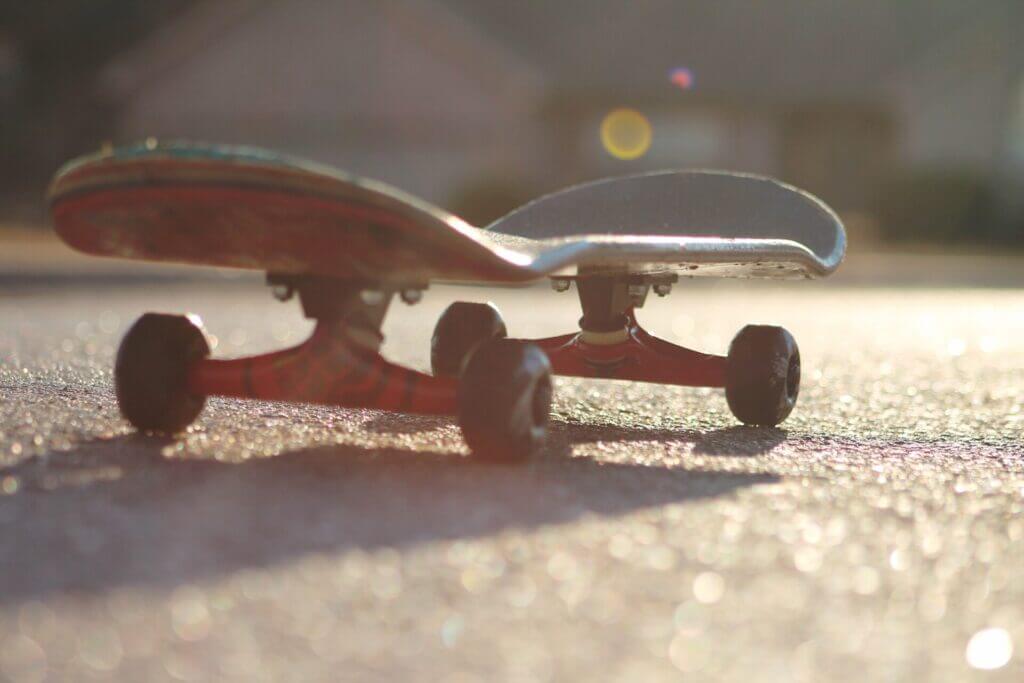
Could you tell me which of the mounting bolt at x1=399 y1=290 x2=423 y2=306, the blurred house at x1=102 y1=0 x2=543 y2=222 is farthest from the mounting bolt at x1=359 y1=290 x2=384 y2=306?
the blurred house at x1=102 y1=0 x2=543 y2=222

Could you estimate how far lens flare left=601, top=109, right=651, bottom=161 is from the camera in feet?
83.9

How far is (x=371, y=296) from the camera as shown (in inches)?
131

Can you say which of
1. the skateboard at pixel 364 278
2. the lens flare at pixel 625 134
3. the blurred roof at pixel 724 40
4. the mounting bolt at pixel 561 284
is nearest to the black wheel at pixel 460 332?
the skateboard at pixel 364 278

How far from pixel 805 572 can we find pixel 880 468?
110cm

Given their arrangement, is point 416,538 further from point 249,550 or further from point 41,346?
point 41,346

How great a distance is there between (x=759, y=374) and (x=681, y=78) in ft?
71.1

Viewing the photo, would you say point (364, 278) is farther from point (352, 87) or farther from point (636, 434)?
point (352, 87)

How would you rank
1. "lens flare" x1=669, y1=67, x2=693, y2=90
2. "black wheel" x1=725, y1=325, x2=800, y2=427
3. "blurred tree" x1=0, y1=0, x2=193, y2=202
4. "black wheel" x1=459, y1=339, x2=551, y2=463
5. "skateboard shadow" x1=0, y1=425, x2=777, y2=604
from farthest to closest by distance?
1. "blurred tree" x1=0, y1=0, x2=193, y2=202
2. "lens flare" x1=669, y1=67, x2=693, y2=90
3. "black wheel" x1=725, y1=325, x2=800, y2=427
4. "black wheel" x1=459, y1=339, x2=551, y2=463
5. "skateboard shadow" x1=0, y1=425, x2=777, y2=604

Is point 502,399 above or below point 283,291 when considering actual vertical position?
below

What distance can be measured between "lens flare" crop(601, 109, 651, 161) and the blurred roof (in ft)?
2.23

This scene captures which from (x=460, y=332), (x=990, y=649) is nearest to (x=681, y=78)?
(x=460, y=332)

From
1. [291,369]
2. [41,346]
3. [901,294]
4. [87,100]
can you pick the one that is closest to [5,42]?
[87,100]

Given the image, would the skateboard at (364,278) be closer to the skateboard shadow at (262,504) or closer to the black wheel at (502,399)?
the black wheel at (502,399)

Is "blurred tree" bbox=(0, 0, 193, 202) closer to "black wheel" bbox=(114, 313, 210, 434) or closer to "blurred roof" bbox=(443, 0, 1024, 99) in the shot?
"blurred roof" bbox=(443, 0, 1024, 99)
